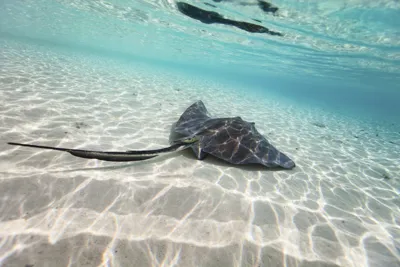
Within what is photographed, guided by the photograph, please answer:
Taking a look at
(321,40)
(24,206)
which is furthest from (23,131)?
(321,40)

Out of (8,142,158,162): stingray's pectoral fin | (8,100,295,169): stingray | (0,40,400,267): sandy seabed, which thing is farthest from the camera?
(8,100,295,169): stingray

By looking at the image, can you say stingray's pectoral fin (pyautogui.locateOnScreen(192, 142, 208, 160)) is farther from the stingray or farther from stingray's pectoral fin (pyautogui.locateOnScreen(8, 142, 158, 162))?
stingray's pectoral fin (pyautogui.locateOnScreen(8, 142, 158, 162))

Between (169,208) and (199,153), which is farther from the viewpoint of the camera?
(199,153)

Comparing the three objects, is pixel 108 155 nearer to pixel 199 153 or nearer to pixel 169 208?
pixel 169 208

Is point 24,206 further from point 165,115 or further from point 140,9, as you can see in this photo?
point 140,9

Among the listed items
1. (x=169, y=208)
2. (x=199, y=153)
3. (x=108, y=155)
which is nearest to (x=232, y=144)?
(x=199, y=153)

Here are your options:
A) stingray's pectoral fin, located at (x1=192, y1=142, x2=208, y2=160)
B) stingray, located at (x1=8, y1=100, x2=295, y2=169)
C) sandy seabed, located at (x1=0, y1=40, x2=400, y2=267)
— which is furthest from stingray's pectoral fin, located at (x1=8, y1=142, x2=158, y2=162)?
stingray's pectoral fin, located at (x1=192, y1=142, x2=208, y2=160)

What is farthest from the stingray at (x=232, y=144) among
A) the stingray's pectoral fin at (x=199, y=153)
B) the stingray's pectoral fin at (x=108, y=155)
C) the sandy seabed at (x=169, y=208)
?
the stingray's pectoral fin at (x=108, y=155)

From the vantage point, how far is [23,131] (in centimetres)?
484

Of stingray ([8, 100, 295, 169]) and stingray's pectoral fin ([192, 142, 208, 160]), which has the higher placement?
stingray ([8, 100, 295, 169])

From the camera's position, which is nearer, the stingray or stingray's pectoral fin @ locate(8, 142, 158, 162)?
stingray's pectoral fin @ locate(8, 142, 158, 162)

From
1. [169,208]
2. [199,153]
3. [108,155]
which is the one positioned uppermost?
[108,155]

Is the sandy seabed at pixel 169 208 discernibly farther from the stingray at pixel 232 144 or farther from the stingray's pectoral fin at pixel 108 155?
the stingray's pectoral fin at pixel 108 155

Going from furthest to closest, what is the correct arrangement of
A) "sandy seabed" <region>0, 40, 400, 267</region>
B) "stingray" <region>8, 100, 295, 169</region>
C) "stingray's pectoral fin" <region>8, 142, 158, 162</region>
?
"stingray" <region>8, 100, 295, 169</region>
"stingray's pectoral fin" <region>8, 142, 158, 162</region>
"sandy seabed" <region>0, 40, 400, 267</region>
